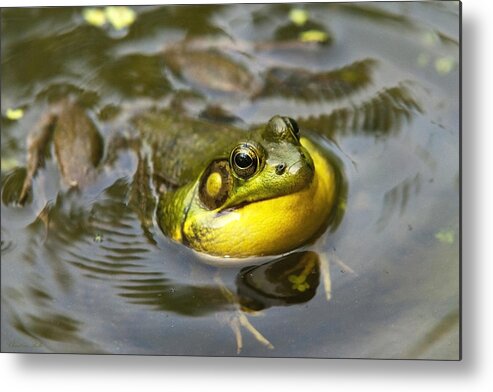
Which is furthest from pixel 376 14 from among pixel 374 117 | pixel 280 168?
pixel 280 168

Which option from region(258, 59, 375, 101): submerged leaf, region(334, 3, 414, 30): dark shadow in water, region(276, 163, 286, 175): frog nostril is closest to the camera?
region(276, 163, 286, 175): frog nostril

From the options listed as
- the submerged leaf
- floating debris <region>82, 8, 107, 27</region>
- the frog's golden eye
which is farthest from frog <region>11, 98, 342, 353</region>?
floating debris <region>82, 8, 107, 27</region>

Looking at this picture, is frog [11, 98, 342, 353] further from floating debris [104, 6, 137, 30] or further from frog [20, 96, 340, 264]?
Result: floating debris [104, 6, 137, 30]

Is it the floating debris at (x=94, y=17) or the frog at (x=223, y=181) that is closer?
the frog at (x=223, y=181)

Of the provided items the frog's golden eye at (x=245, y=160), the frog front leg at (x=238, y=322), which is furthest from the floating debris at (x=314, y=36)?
the frog front leg at (x=238, y=322)

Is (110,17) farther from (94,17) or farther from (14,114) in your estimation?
(14,114)

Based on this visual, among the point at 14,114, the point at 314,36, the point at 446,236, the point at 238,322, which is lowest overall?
the point at 238,322

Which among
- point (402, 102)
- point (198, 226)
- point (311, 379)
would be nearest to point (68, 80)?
point (198, 226)

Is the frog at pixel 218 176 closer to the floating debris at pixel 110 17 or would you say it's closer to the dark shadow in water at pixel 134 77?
the dark shadow in water at pixel 134 77
